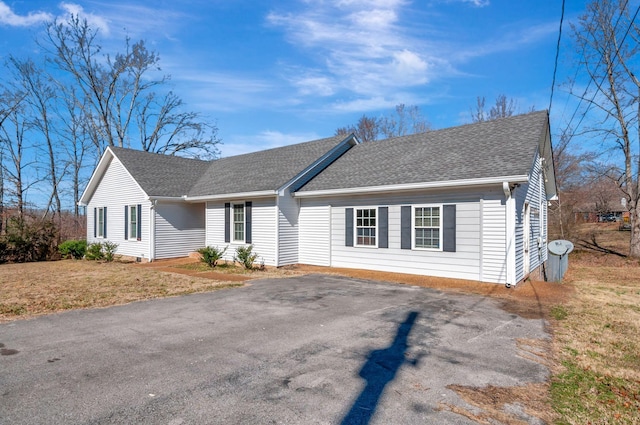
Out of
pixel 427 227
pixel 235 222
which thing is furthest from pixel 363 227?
pixel 235 222

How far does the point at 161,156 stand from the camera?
20891 mm

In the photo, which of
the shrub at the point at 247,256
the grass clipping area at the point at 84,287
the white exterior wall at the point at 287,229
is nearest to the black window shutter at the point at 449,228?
the white exterior wall at the point at 287,229

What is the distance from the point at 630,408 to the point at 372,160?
11978mm

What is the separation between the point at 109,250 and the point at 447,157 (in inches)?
623

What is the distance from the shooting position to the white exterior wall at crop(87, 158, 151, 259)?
1710cm

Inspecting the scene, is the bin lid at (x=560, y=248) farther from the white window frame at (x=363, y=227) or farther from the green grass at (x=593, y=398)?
the green grass at (x=593, y=398)

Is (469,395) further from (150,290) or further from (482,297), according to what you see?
(150,290)

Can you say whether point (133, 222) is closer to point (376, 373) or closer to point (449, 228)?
point (449, 228)

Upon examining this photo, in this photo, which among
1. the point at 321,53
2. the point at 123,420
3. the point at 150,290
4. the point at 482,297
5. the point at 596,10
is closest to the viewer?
the point at 123,420

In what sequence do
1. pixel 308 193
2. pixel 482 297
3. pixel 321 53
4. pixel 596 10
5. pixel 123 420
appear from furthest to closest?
pixel 596 10 < pixel 321 53 < pixel 308 193 < pixel 482 297 < pixel 123 420

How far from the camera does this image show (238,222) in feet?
51.7

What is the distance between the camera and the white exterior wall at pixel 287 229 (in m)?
14.1

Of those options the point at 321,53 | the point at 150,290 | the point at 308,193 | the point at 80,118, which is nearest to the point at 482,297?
the point at 308,193

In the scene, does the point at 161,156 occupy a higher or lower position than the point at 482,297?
higher
